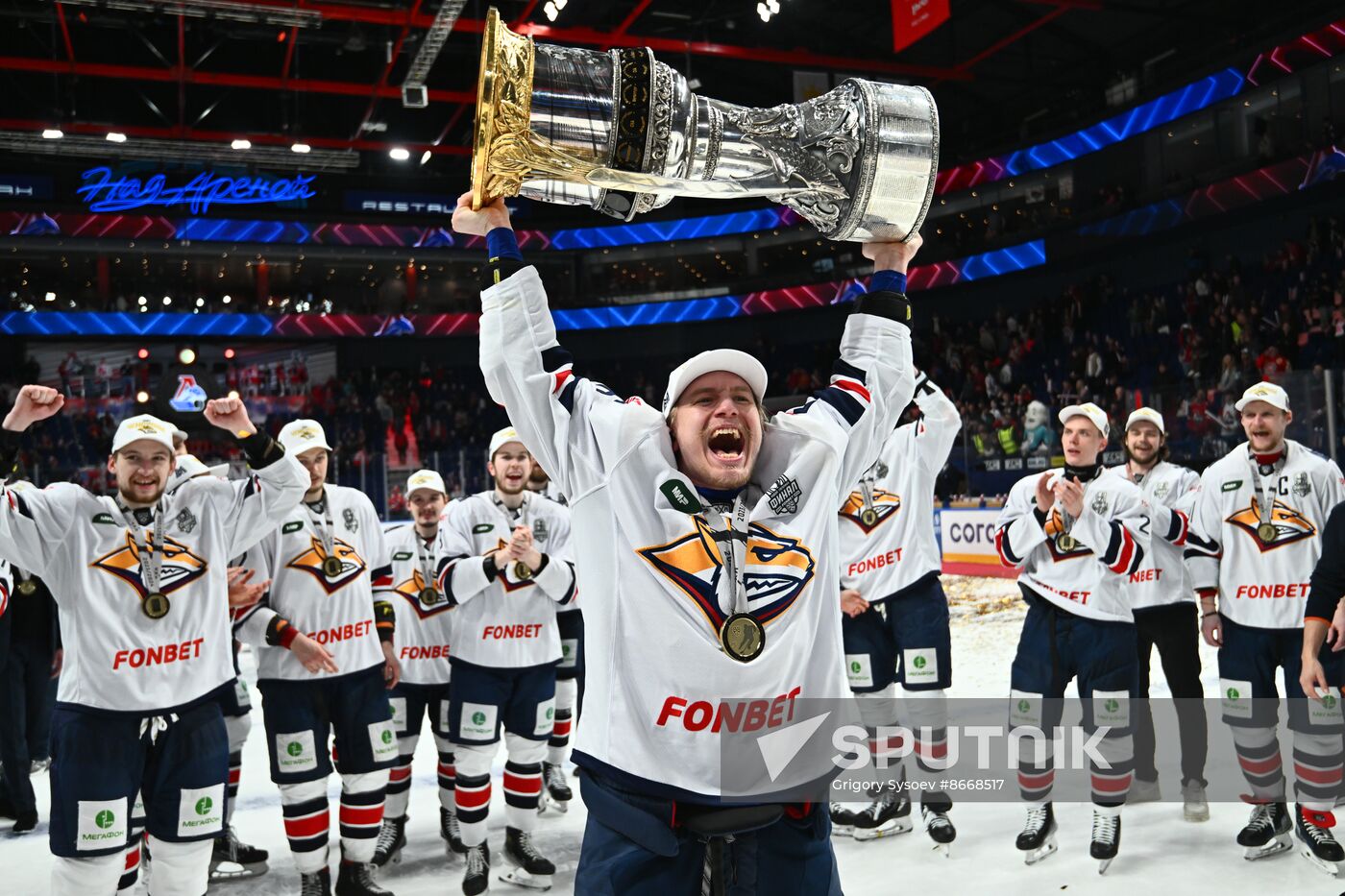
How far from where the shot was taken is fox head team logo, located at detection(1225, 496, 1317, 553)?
201 inches

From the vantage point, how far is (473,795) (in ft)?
16.4

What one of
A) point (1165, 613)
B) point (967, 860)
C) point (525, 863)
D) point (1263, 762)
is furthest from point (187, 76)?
point (1263, 762)

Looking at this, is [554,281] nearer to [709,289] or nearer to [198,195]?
[709,289]

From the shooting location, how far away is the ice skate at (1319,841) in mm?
4695

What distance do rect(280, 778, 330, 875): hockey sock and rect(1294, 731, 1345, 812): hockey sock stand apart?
14.4 ft

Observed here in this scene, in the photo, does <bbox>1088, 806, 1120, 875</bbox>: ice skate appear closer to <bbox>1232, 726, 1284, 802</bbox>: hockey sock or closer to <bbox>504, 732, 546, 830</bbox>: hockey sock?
<bbox>1232, 726, 1284, 802</bbox>: hockey sock

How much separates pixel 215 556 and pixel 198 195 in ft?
87.6

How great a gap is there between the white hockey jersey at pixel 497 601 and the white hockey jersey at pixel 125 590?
3.98 ft

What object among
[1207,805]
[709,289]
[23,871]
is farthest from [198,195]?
[1207,805]

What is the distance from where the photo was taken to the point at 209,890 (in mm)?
5020

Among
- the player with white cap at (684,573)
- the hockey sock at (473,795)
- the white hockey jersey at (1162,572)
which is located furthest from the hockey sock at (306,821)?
the white hockey jersey at (1162,572)

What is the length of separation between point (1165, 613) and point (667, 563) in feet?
15.3

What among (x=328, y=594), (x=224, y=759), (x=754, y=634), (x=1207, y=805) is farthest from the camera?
(x=1207, y=805)

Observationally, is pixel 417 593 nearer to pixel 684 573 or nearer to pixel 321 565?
pixel 321 565
